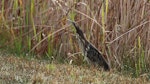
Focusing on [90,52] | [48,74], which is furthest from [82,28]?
[48,74]

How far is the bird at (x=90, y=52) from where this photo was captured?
5.28 m

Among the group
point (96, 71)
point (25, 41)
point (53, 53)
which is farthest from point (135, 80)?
point (25, 41)

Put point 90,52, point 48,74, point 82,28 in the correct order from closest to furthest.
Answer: point 48,74
point 90,52
point 82,28

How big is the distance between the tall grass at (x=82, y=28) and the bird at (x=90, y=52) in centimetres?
26

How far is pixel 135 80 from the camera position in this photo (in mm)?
4754

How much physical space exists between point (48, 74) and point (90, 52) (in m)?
1.04

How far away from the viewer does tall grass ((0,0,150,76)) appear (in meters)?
5.57

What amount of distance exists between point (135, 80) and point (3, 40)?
1.97m

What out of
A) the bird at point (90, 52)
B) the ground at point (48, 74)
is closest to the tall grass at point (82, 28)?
the bird at point (90, 52)

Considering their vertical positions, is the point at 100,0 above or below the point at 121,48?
above

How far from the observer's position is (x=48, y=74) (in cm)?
438

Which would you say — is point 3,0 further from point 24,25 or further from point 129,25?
point 129,25

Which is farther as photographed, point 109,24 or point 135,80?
point 109,24

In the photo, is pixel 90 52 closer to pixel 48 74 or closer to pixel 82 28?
pixel 82 28
